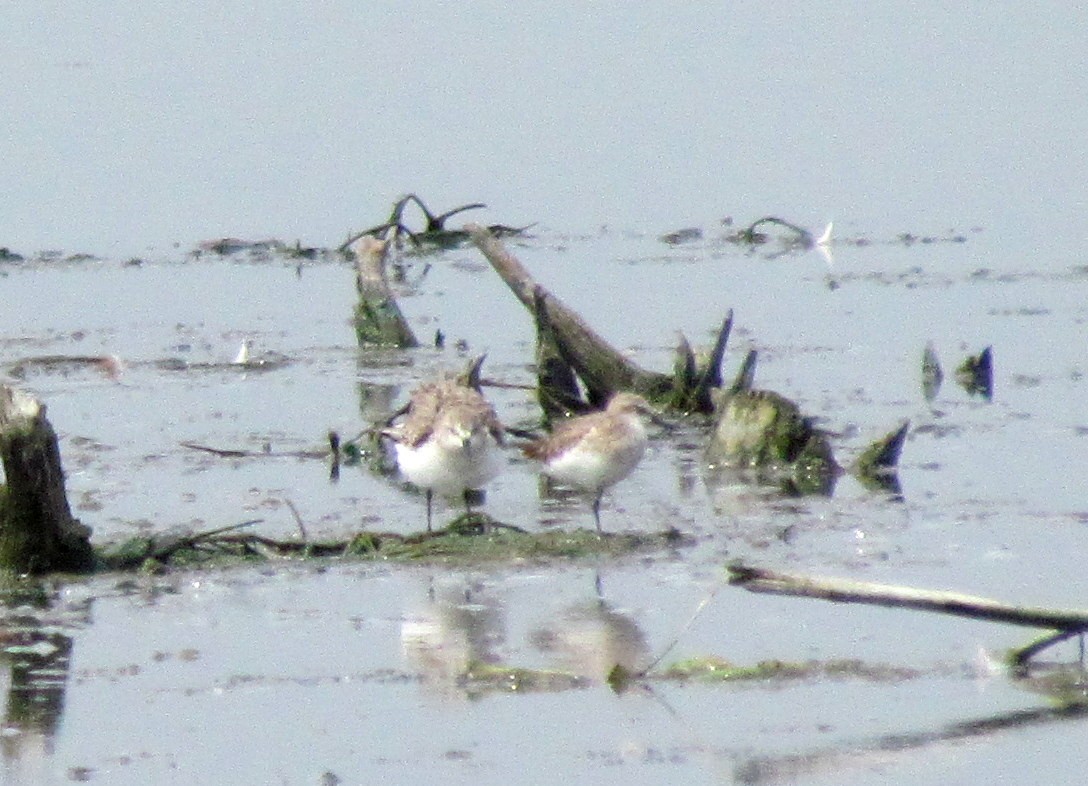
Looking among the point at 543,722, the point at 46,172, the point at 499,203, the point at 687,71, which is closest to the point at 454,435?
the point at 543,722

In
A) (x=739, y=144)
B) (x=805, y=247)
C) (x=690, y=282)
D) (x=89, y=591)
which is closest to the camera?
(x=89, y=591)

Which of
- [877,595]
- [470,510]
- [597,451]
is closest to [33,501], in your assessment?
[470,510]

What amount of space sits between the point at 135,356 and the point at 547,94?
43.3 ft

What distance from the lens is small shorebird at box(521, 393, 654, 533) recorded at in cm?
1230

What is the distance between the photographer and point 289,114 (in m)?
28.8

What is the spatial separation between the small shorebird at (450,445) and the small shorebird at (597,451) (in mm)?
298

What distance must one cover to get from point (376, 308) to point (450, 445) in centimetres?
567

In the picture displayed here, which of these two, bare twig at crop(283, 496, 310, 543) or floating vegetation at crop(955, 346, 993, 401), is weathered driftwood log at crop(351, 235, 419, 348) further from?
bare twig at crop(283, 496, 310, 543)

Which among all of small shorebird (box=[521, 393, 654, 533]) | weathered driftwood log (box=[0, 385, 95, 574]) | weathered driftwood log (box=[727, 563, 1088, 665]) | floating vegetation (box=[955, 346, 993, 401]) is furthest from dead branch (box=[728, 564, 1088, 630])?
floating vegetation (box=[955, 346, 993, 401])

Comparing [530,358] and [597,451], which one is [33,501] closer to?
[597,451]

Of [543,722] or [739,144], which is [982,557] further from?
[739,144]

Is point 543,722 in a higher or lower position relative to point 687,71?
lower

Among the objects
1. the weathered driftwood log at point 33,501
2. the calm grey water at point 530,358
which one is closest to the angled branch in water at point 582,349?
the calm grey water at point 530,358

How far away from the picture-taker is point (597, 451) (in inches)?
484
